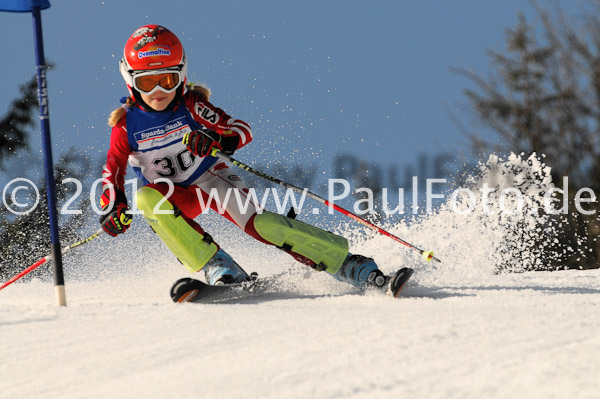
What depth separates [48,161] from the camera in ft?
12.3

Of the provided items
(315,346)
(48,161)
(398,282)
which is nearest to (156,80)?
(48,161)

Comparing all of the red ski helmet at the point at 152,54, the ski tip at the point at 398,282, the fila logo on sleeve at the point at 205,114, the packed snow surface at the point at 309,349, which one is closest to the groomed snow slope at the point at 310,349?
the packed snow surface at the point at 309,349

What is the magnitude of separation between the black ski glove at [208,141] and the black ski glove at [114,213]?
523 millimetres

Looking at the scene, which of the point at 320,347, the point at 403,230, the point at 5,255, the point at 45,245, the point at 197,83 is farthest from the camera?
the point at 5,255

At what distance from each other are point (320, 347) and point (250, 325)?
1.59 ft

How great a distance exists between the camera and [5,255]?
996cm

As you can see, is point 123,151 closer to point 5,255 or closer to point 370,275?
point 370,275

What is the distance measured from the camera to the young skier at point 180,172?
3785mm

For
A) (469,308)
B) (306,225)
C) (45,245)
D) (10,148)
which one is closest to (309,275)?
(306,225)

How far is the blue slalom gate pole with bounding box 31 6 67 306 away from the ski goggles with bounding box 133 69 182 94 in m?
0.55

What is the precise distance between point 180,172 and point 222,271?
0.66 metres

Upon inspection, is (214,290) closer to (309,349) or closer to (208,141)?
(208,141)

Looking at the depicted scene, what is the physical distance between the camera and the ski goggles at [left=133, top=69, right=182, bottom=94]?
3832 mm

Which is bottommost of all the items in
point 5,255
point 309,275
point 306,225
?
point 5,255
